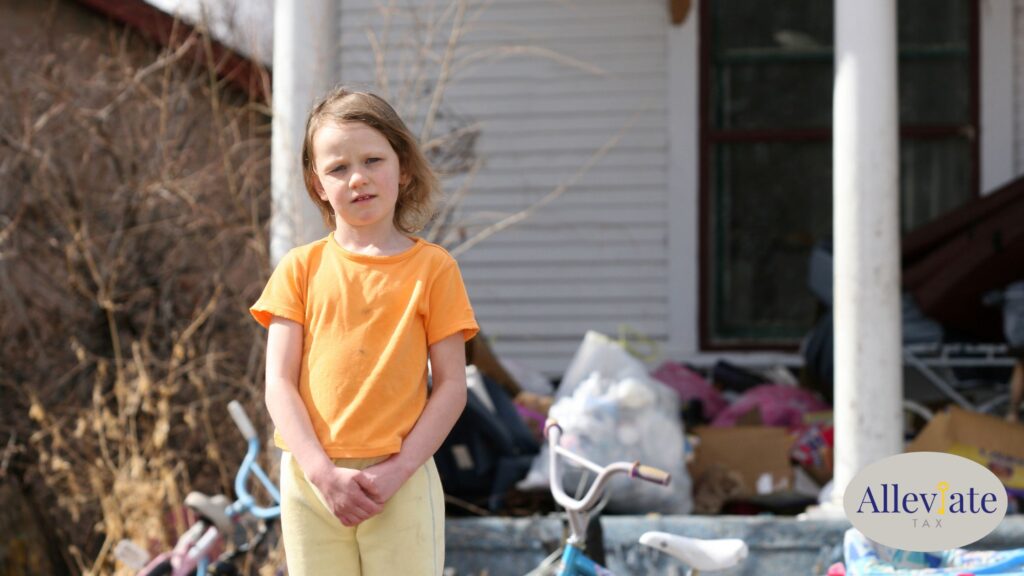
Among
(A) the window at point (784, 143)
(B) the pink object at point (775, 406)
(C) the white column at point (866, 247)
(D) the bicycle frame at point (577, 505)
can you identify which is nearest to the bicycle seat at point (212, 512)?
(D) the bicycle frame at point (577, 505)

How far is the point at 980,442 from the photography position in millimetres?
5902

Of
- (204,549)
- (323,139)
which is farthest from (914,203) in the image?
(323,139)

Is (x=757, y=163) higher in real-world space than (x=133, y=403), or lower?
higher

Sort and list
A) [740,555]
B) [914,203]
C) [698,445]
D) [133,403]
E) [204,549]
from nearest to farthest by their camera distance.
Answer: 1. [740,555]
2. [204,549]
3. [133,403]
4. [698,445]
5. [914,203]

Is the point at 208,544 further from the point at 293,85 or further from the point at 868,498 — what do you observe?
the point at 868,498

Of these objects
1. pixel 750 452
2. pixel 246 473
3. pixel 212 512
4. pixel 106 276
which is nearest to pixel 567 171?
pixel 750 452

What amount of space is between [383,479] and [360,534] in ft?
0.46

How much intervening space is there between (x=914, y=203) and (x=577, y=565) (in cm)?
540

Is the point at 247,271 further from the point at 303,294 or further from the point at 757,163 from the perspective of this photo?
the point at 303,294

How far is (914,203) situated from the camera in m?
8.24

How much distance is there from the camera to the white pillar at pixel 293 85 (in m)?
5.76

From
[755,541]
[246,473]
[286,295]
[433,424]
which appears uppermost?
[286,295]

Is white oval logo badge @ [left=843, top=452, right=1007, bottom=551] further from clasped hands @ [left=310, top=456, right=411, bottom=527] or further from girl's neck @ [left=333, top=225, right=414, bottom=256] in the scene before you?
girl's neck @ [left=333, top=225, right=414, bottom=256]

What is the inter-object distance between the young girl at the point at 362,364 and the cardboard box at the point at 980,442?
368 cm
